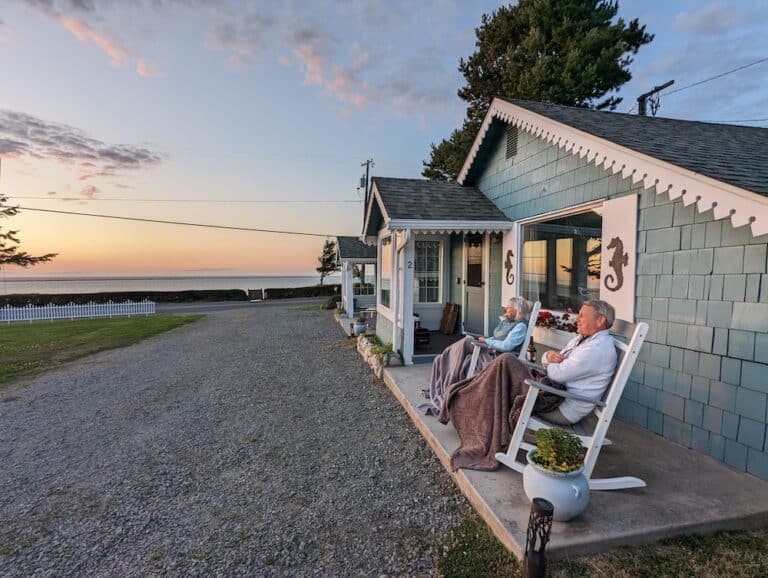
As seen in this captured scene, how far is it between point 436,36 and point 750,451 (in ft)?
32.5

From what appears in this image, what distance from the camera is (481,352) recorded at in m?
3.87

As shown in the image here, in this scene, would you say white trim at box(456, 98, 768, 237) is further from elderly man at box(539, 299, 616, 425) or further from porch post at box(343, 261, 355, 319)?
porch post at box(343, 261, 355, 319)

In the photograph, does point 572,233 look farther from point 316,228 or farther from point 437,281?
point 316,228

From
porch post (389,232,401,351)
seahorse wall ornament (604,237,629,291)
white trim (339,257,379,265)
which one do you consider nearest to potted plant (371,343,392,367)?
porch post (389,232,401,351)

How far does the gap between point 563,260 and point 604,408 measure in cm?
269

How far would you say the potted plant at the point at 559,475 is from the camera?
2012 millimetres

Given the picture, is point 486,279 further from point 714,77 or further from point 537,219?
point 714,77

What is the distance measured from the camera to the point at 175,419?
440 cm

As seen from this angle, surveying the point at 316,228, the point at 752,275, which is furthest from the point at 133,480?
the point at 316,228

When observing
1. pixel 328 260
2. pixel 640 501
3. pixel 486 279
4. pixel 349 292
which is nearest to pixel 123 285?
pixel 328 260

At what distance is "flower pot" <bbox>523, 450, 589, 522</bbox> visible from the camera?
2010 millimetres

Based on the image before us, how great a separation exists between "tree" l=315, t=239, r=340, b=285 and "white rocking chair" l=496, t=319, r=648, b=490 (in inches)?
1173

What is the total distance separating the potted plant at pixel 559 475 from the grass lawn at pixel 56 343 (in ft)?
26.4

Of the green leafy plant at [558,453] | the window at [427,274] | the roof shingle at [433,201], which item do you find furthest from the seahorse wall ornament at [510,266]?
the green leafy plant at [558,453]
